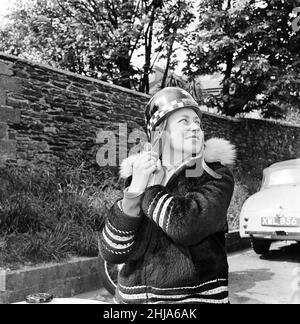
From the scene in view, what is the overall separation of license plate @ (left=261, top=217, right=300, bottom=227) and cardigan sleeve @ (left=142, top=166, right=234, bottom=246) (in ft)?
18.1

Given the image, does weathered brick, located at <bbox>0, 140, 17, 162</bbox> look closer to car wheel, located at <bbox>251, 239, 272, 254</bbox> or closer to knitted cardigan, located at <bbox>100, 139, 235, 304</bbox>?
car wheel, located at <bbox>251, 239, 272, 254</bbox>

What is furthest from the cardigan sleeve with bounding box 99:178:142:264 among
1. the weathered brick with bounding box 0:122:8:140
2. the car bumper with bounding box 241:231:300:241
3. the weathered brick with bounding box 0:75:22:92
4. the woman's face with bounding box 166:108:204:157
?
the weathered brick with bounding box 0:75:22:92

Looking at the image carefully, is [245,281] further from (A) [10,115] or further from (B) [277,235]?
(A) [10,115]

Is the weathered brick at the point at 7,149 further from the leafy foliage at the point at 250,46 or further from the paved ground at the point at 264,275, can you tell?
the leafy foliage at the point at 250,46

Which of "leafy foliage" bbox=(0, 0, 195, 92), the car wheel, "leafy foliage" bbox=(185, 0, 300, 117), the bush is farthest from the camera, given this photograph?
"leafy foliage" bbox=(0, 0, 195, 92)

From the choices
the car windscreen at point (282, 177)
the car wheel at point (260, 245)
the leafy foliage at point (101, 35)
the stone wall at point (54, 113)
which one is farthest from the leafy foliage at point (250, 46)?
the car wheel at point (260, 245)

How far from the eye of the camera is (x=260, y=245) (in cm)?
758

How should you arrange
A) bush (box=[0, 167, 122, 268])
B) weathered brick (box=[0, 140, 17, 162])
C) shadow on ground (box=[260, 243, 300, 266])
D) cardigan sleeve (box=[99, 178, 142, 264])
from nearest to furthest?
1. cardigan sleeve (box=[99, 178, 142, 264])
2. bush (box=[0, 167, 122, 268])
3. weathered brick (box=[0, 140, 17, 162])
4. shadow on ground (box=[260, 243, 300, 266])

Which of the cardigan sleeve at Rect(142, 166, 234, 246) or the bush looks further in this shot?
the bush

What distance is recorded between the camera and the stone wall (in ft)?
22.4

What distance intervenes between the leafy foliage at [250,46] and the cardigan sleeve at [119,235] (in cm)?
998

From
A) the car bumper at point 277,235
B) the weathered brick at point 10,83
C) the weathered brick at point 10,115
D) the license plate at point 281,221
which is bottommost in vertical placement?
the car bumper at point 277,235

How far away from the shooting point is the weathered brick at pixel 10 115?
6688 millimetres

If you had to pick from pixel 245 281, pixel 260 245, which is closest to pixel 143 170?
pixel 245 281
